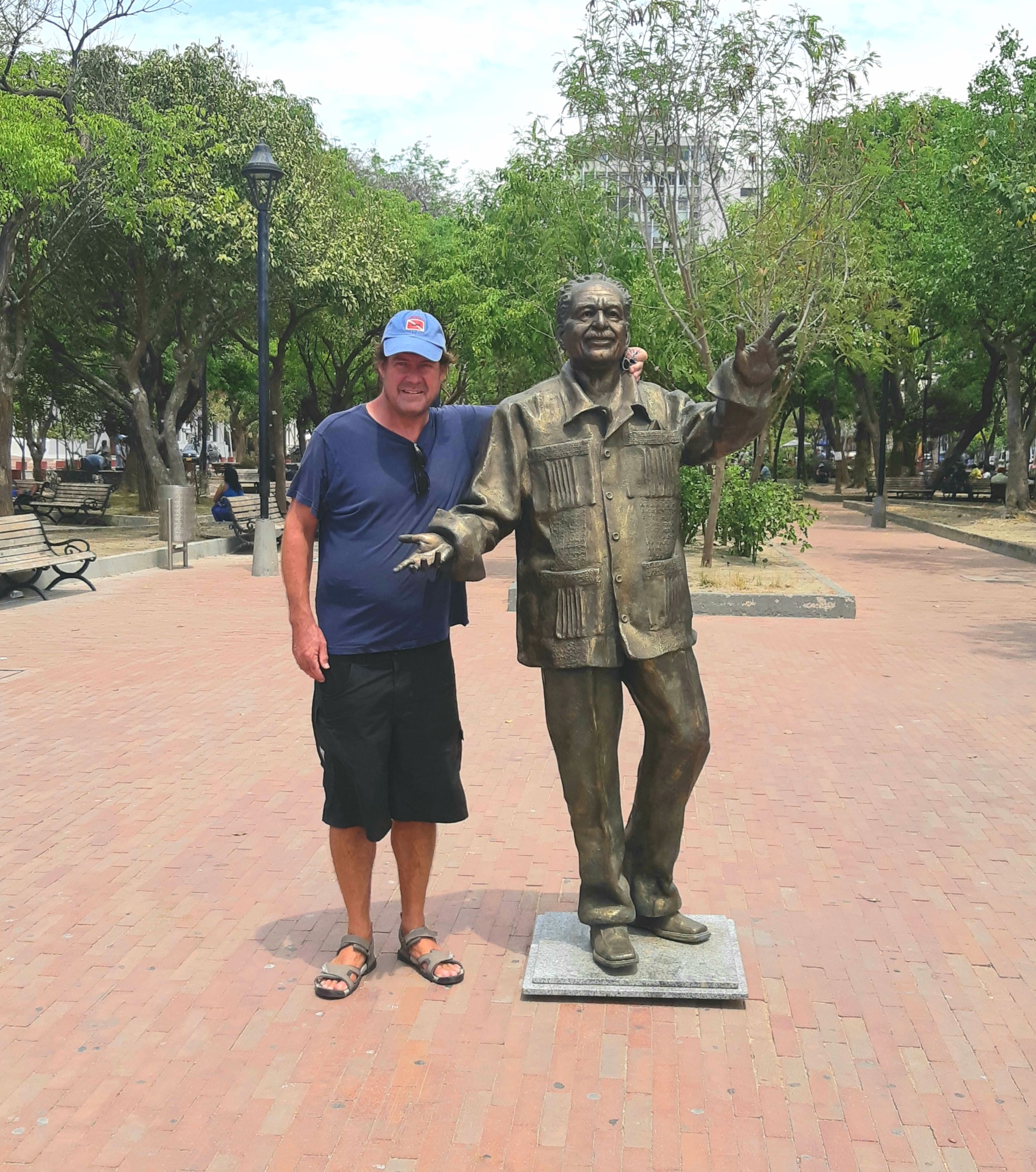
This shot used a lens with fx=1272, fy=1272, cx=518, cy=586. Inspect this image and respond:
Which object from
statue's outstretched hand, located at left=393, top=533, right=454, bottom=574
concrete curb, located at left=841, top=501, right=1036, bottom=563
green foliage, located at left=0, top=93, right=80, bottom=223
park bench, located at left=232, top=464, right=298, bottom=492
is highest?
green foliage, located at left=0, top=93, right=80, bottom=223

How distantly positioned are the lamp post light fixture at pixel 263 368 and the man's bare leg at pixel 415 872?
12.1 m

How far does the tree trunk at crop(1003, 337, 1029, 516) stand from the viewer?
25.5 meters

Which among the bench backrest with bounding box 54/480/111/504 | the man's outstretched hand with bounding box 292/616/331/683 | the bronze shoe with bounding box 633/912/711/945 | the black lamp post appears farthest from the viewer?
the bench backrest with bounding box 54/480/111/504

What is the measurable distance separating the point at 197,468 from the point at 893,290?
87.9 ft

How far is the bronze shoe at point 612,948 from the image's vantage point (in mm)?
3934

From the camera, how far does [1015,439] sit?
25531mm

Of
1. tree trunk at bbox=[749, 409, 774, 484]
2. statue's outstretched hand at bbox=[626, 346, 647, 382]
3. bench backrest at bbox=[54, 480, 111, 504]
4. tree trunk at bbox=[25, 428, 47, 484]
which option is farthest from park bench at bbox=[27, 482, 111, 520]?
statue's outstretched hand at bbox=[626, 346, 647, 382]

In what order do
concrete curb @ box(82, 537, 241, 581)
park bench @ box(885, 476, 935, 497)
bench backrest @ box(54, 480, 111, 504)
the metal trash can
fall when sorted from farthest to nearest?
park bench @ box(885, 476, 935, 497) < bench backrest @ box(54, 480, 111, 504) < the metal trash can < concrete curb @ box(82, 537, 241, 581)

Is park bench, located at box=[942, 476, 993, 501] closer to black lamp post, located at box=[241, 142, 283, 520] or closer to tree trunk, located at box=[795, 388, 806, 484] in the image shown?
tree trunk, located at box=[795, 388, 806, 484]

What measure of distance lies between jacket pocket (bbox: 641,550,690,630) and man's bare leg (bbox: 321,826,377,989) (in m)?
1.14

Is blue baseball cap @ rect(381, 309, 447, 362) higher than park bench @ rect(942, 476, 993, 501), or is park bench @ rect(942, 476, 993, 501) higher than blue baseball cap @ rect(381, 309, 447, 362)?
blue baseball cap @ rect(381, 309, 447, 362)

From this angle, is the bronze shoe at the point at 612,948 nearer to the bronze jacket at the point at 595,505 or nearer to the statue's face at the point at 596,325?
the bronze jacket at the point at 595,505

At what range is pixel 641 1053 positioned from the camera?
→ 11.7 ft

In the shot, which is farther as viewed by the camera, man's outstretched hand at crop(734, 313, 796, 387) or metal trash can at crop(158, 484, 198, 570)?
Result: metal trash can at crop(158, 484, 198, 570)
